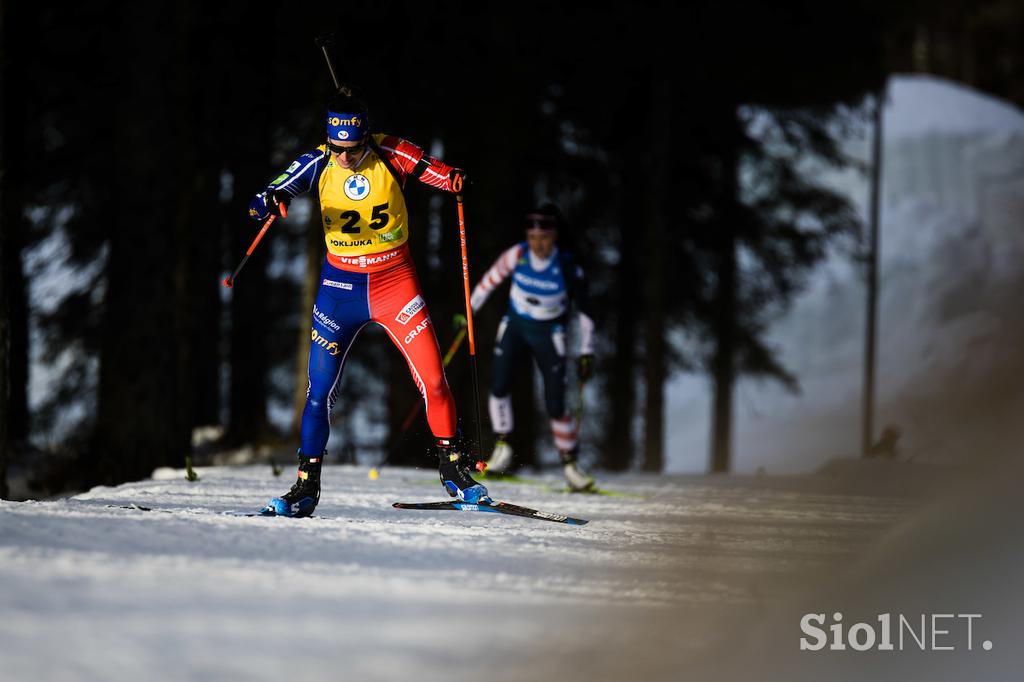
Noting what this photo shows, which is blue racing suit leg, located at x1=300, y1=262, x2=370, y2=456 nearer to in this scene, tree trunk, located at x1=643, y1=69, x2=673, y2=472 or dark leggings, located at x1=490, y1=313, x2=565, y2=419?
dark leggings, located at x1=490, y1=313, x2=565, y2=419

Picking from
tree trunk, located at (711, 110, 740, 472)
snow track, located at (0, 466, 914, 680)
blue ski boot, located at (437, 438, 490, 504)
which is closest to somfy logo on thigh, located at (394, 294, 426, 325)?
blue ski boot, located at (437, 438, 490, 504)

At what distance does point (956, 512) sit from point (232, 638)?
3.62 metres

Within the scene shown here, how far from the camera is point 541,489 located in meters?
9.57

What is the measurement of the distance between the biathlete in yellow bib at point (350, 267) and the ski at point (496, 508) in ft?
2.55

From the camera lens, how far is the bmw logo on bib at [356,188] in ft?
22.1

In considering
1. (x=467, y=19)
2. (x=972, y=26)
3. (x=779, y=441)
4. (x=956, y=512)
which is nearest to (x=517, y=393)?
(x=467, y=19)

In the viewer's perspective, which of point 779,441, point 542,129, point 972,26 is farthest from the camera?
→ point 972,26

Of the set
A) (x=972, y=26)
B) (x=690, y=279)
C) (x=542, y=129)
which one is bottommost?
(x=690, y=279)

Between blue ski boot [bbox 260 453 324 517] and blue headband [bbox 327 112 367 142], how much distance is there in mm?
1907

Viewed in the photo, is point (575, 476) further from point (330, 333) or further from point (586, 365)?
point (330, 333)

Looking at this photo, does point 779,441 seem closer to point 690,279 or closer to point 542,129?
point 690,279

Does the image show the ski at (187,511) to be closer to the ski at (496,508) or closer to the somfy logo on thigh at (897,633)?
the ski at (496,508)

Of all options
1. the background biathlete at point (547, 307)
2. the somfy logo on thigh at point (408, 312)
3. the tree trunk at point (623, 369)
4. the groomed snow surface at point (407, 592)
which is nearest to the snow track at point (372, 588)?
the groomed snow surface at point (407, 592)

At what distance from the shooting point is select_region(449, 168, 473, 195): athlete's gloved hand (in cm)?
691
